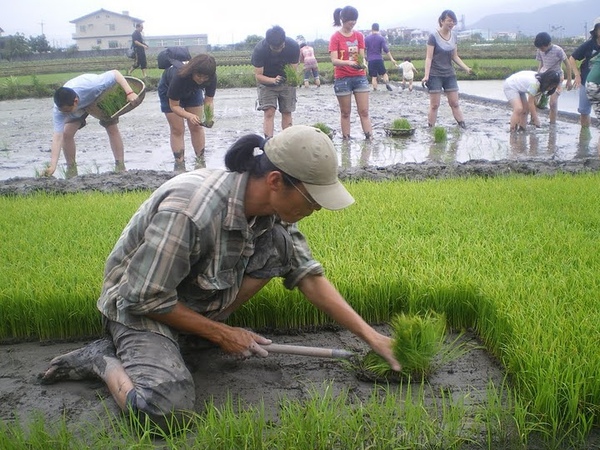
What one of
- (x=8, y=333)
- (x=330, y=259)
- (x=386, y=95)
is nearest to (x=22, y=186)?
(x=8, y=333)

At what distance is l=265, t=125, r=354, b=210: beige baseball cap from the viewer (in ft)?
7.44

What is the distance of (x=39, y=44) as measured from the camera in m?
49.8

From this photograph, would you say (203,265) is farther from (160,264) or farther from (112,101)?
(112,101)

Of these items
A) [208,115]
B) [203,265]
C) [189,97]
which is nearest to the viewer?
[203,265]

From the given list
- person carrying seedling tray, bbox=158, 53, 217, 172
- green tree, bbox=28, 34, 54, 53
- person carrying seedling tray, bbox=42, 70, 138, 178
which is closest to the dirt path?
person carrying seedling tray, bbox=42, 70, 138, 178

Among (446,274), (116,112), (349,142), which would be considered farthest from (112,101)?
(446,274)

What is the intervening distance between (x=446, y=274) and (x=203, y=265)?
1.38m

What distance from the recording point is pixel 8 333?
3.36 metres

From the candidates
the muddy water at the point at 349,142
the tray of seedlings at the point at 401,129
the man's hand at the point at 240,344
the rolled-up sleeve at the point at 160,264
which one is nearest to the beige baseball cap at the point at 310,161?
the rolled-up sleeve at the point at 160,264

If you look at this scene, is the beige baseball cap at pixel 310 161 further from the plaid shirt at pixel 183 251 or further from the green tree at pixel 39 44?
the green tree at pixel 39 44

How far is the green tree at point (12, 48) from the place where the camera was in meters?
40.8

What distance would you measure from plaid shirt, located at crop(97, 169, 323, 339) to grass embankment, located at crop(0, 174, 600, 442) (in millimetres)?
649

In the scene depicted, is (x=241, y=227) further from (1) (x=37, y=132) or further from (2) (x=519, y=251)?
(1) (x=37, y=132)

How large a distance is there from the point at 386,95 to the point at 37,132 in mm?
8420
